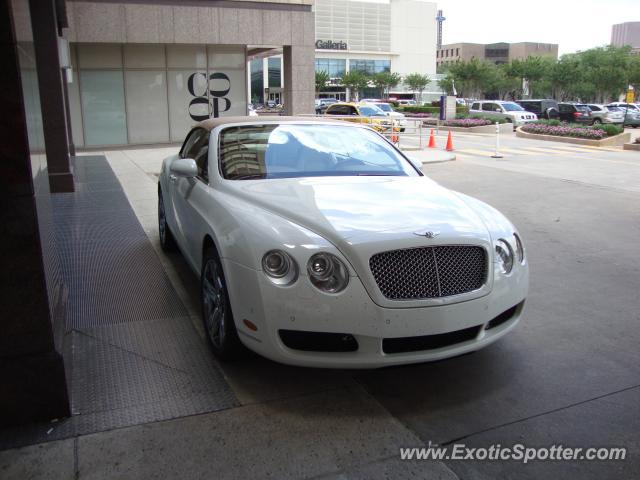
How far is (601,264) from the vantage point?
6805 mm

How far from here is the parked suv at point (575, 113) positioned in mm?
37781

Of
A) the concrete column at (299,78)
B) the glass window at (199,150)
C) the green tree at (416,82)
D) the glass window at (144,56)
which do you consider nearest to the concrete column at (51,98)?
the glass window at (199,150)

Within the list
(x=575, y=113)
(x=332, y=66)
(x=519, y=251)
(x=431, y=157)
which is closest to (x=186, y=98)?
(x=431, y=157)

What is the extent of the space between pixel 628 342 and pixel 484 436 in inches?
77.9

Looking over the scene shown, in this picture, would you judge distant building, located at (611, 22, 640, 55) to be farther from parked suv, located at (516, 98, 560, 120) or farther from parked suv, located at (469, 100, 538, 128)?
parked suv, located at (469, 100, 538, 128)

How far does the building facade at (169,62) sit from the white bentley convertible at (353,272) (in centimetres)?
1854

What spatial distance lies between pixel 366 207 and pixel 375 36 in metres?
117

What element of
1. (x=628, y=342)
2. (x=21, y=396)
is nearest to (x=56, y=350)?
(x=21, y=396)

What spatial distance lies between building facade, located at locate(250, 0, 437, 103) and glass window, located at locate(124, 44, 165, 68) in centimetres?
8955

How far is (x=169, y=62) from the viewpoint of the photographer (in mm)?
22828

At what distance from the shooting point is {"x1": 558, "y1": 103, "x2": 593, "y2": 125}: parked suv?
37.8 metres

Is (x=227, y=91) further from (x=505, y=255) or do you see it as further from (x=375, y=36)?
(x=375, y=36)

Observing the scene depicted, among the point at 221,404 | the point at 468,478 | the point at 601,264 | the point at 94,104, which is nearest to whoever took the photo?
the point at 468,478

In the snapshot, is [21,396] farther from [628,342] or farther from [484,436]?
[628,342]
